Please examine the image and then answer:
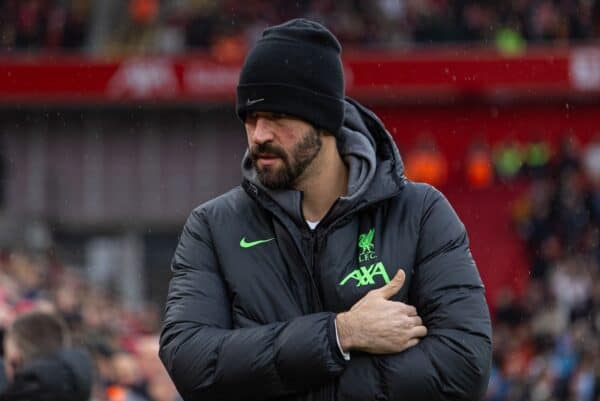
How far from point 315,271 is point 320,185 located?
0.23 m

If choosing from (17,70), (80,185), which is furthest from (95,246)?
(17,70)

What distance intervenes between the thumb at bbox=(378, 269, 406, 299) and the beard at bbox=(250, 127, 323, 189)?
348mm

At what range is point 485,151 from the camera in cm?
2398

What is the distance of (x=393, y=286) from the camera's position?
3709 millimetres

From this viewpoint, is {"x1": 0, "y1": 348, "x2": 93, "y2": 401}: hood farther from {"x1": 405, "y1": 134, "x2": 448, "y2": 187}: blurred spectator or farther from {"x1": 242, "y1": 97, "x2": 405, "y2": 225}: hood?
{"x1": 405, "y1": 134, "x2": 448, "y2": 187}: blurred spectator

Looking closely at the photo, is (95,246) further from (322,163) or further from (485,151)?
(322,163)

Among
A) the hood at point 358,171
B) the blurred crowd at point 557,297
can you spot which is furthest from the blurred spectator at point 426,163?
the hood at point 358,171

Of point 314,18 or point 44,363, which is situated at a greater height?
point 314,18

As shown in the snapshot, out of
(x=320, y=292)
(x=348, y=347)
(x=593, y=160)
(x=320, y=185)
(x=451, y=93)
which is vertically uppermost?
(x=320, y=185)

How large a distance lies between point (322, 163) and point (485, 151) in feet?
66.7

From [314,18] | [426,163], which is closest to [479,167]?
[426,163]

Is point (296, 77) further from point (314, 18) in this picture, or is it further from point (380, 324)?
point (314, 18)

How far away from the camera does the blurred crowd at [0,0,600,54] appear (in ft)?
77.9

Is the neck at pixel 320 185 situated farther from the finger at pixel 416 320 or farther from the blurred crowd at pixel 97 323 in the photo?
the blurred crowd at pixel 97 323
